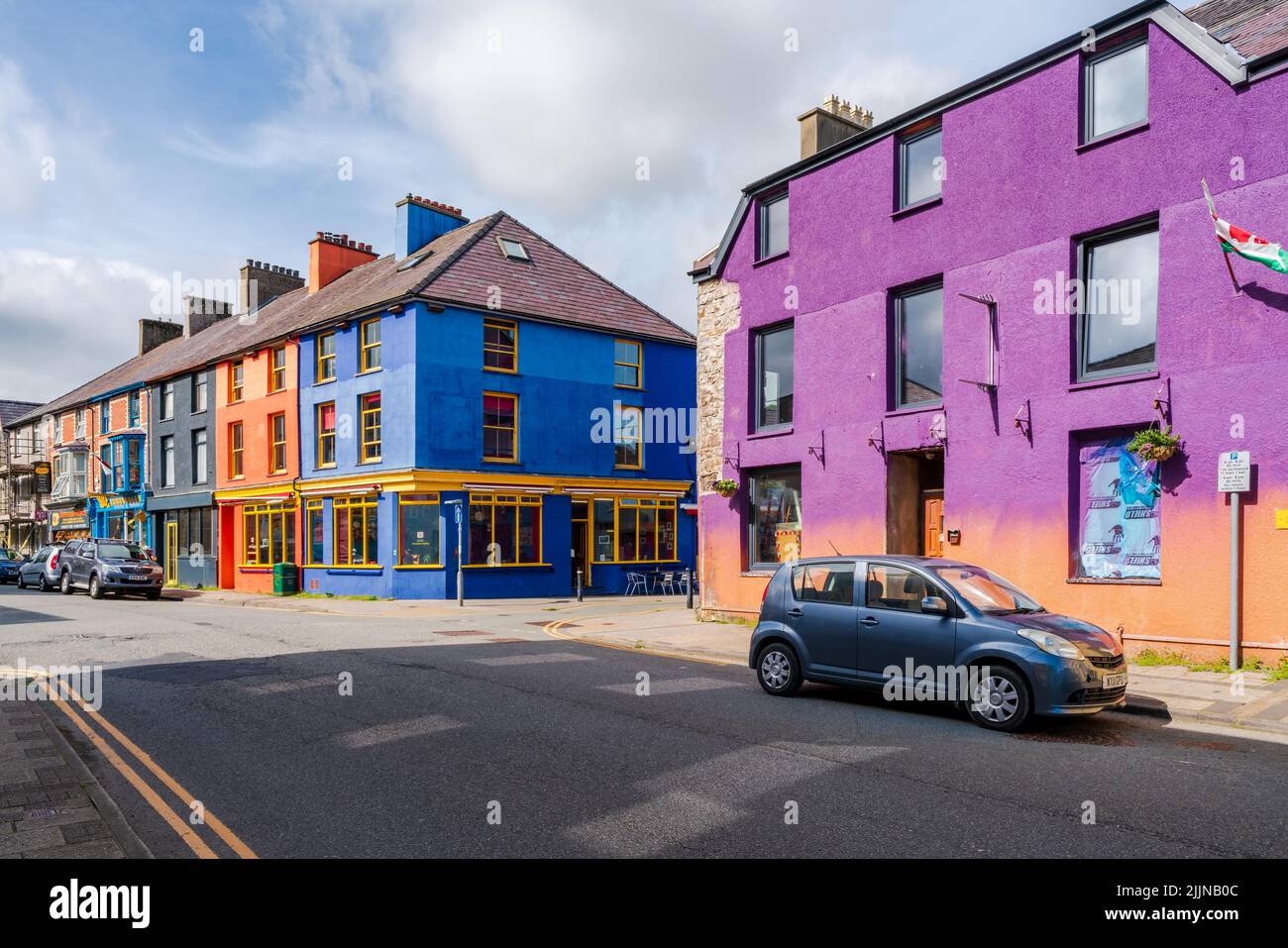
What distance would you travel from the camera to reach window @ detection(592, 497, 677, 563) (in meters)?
30.5

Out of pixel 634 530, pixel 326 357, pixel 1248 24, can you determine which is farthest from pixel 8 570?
pixel 1248 24

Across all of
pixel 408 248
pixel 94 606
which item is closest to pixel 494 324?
pixel 408 248

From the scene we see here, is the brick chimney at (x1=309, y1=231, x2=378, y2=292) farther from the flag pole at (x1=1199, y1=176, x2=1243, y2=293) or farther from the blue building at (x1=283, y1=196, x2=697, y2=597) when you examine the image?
the flag pole at (x1=1199, y1=176, x2=1243, y2=293)

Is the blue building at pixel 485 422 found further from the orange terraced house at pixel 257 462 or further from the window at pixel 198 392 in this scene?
the window at pixel 198 392

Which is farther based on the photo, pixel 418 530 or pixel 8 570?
pixel 8 570

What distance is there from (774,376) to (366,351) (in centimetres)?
1564

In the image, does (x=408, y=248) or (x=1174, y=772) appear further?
(x=408, y=248)

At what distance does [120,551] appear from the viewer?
29.3 meters

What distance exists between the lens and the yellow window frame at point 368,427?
92.0 feet

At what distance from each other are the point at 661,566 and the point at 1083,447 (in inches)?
795

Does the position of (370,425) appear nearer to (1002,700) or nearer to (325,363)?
(325,363)

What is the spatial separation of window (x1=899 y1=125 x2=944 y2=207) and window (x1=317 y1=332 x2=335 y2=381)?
20.3m
